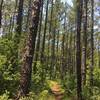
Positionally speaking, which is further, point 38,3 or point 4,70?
point 4,70

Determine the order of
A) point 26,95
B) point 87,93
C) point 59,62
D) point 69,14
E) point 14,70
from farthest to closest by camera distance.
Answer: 1. point 59,62
2. point 69,14
3. point 87,93
4. point 14,70
5. point 26,95

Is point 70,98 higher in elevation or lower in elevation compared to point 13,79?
lower

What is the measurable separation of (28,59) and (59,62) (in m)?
51.1

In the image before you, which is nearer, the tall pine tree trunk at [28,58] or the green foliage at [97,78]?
the tall pine tree trunk at [28,58]

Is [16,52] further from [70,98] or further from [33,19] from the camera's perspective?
[70,98]

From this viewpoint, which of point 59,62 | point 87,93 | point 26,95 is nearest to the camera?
point 26,95

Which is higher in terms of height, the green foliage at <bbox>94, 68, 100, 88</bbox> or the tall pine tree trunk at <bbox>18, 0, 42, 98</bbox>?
the tall pine tree trunk at <bbox>18, 0, 42, 98</bbox>

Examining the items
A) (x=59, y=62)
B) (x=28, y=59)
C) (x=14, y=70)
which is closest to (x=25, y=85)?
(x=28, y=59)

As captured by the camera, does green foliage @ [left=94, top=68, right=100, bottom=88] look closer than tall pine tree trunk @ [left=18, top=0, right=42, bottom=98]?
No

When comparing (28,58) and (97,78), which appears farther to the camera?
(97,78)

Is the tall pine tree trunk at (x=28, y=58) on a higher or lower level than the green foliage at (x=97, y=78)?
higher

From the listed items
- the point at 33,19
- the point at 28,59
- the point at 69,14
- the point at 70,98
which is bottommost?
the point at 70,98

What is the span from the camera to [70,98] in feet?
58.7

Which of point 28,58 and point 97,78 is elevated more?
point 28,58
